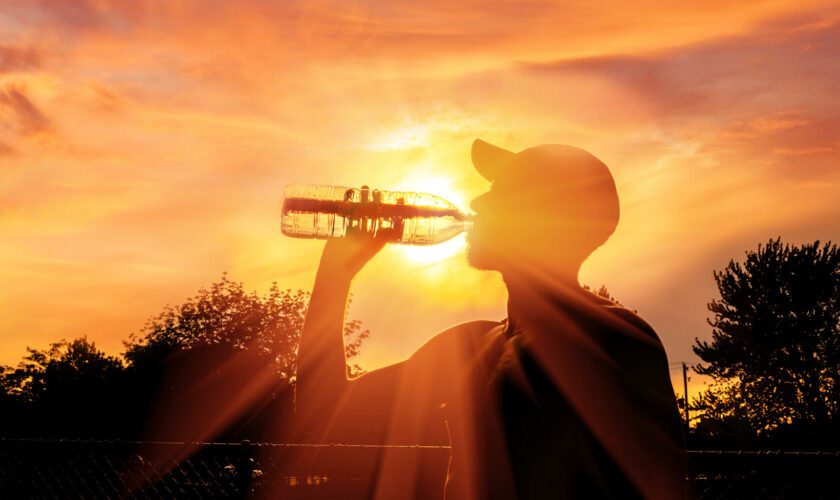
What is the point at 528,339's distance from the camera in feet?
6.19

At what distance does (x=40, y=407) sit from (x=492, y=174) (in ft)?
169

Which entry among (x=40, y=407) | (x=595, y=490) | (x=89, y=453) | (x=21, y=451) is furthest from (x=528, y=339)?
(x=40, y=407)

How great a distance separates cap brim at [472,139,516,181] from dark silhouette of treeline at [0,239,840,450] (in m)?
39.2

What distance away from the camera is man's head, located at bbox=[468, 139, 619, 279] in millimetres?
1916

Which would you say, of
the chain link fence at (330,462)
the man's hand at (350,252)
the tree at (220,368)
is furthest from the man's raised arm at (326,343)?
the tree at (220,368)

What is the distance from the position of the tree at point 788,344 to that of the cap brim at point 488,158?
48247 mm

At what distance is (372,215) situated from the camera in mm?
2547

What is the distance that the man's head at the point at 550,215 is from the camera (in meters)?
1.92

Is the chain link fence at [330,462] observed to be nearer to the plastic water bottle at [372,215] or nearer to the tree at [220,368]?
the plastic water bottle at [372,215]

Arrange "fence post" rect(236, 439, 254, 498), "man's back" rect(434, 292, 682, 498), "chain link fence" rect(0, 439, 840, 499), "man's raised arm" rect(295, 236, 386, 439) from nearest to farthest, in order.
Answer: "man's back" rect(434, 292, 682, 498) → "man's raised arm" rect(295, 236, 386, 439) → "chain link fence" rect(0, 439, 840, 499) → "fence post" rect(236, 439, 254, 498)

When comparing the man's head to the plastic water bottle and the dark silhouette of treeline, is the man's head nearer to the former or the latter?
the plastic water bottle

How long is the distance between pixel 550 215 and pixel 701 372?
50.6 m

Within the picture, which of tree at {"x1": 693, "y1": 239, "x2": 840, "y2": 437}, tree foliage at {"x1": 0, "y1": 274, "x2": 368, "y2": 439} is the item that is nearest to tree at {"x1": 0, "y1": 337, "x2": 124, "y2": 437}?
tree foliage at {"x1": 0, "y1": 274, "x2": 368, "y2": 439}

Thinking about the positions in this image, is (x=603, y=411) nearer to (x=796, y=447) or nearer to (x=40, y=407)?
→ (x=796, y=447)
